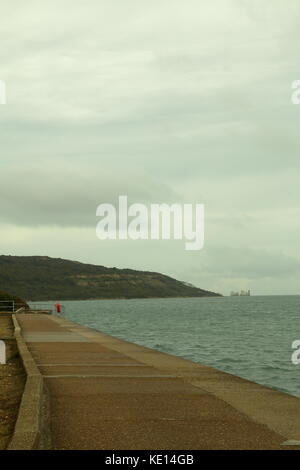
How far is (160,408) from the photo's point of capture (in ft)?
34.0

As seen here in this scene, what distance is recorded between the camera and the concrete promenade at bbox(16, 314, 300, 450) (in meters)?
8.23

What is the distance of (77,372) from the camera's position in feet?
48.6

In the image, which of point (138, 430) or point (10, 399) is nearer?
point (138, 430)

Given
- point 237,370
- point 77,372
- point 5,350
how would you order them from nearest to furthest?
point 77,372
point 5,350
point 237,370

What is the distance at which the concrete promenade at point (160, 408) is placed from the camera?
27.0ft

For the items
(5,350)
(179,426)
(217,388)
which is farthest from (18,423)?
(5,350)
